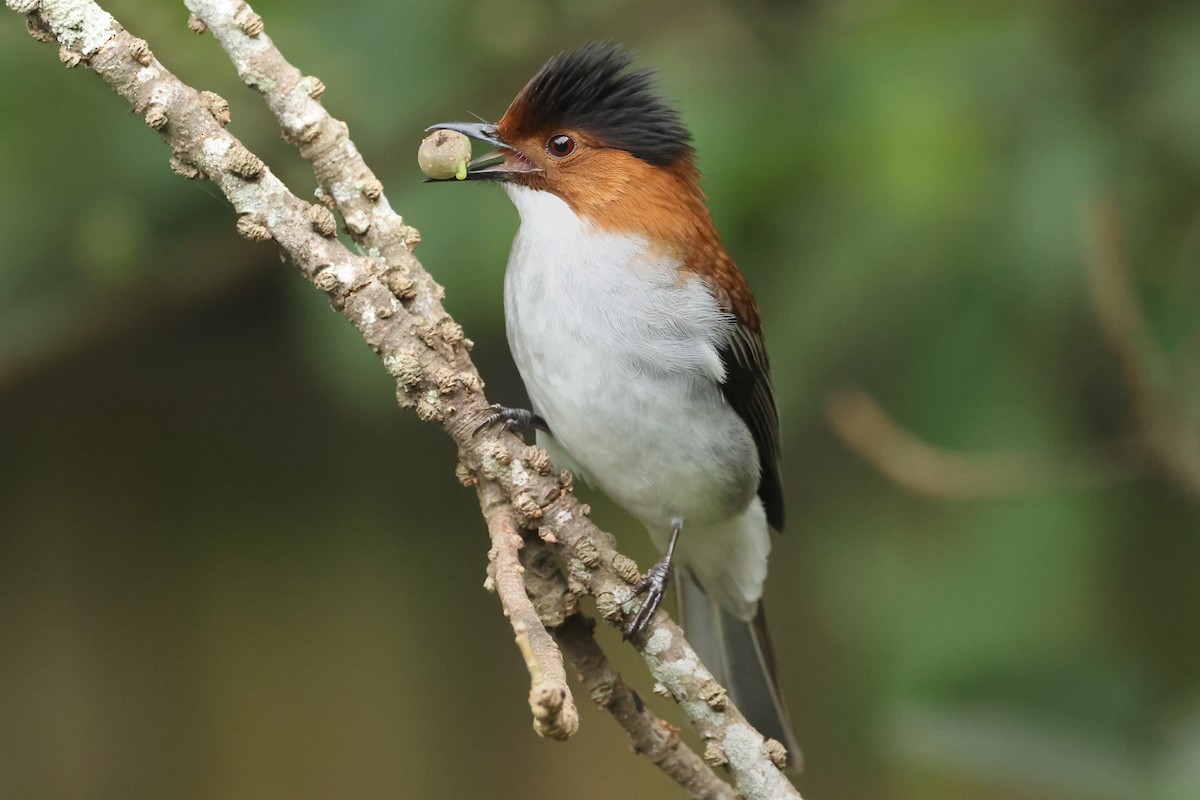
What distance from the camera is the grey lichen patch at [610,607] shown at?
6.85 ft

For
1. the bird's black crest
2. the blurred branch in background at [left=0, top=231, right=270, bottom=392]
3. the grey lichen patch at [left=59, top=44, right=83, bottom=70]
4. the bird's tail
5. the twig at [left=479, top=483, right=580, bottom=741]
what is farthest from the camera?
the blurred branch in background at [left=0, top=231, right=270, bottom=392]

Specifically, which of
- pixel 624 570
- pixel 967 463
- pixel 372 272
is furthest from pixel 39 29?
pixel 967 463

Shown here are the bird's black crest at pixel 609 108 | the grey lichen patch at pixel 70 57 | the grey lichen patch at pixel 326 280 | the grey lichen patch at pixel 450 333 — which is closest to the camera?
the grey lichen patch at pixel 70 57

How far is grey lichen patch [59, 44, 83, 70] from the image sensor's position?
1.85 m

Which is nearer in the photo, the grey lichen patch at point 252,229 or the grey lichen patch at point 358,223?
the grey lichen patch at point 252,229

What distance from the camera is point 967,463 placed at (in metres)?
3.25

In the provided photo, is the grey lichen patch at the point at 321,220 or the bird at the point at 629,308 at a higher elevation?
the bird at the point at 629,308

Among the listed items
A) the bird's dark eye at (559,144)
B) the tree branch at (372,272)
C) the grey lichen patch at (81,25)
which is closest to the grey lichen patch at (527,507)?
the tree branch at (372,272)

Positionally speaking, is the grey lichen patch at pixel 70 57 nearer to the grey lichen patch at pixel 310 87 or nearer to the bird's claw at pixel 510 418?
the grey lichen patch at pixel 310 87

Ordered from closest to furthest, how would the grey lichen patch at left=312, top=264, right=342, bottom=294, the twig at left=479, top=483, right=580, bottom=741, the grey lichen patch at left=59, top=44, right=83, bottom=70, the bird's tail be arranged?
the twig at left=479, top=483, right=580, bottom=741
the grey lichen patch at left=59, top=44, right=83, bottom=70
the grey lichen patch at left=312, top=264, right=342, bottom=294
the bird's tail

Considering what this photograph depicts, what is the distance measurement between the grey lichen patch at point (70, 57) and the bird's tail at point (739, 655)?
2.12m

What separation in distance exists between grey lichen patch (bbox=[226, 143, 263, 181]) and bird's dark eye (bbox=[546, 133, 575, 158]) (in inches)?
50.7

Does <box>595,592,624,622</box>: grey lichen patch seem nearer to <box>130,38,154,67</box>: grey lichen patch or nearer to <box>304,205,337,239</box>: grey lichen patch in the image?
<box>304,205,337,239</box>: grey lichen patch

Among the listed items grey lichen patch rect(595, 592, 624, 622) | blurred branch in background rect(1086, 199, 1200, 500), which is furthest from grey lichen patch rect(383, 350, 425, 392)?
blurred branch in background rect(1086, 199, 1200, 500)
